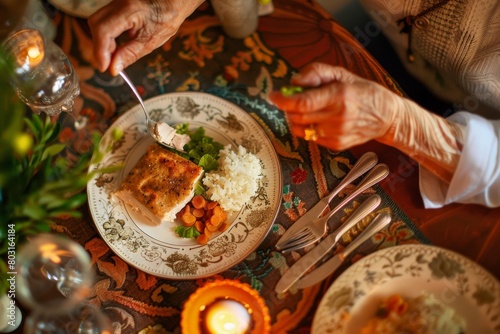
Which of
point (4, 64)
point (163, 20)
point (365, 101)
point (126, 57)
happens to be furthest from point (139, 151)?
point (365, 101)

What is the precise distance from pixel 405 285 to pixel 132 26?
1046 mm

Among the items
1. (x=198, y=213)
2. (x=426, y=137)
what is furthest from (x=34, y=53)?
(x=426, y=137)

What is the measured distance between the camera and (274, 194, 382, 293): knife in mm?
1231

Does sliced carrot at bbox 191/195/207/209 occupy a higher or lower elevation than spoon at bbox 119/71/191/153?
lower

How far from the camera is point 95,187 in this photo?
1365 millimetres

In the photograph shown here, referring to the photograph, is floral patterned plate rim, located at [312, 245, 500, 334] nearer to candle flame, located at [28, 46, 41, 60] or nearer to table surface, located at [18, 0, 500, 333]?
table surface, located at [18, 0, 500, 333]

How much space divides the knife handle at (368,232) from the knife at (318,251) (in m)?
0.03

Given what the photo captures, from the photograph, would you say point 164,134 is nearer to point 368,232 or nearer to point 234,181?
point 234,181

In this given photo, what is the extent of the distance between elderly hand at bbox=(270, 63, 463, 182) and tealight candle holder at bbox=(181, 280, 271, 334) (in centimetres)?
45

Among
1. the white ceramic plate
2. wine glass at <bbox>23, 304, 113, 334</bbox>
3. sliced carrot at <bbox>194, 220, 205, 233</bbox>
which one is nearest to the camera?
wine glass at <bbox>23, 304, 113, 334</bbox>

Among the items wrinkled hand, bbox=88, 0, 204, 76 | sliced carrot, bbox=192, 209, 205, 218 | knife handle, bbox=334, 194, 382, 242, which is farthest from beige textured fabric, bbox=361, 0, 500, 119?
sliced carrot, bbox=192, 209, 205, 218

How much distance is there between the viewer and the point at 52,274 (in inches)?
47.1

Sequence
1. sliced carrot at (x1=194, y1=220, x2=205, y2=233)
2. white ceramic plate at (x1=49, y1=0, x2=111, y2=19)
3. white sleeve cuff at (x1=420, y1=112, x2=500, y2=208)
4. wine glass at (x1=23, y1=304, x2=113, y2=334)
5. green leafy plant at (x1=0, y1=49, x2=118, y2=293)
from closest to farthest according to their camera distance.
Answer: green leafy plant at (x1=0, y1=49, x2=118, y2=293) < wine glass at (x1=23, y1=304, x2=113, y2=334) < white sleeve cuff at (x1=420, y1=112, x2=500, y2=208) < sliced carrot at (x1=194, y1=220, x2=205, y2=233) < white ceramic plate at (x1=49, y1=0, x2=111, y2=19)

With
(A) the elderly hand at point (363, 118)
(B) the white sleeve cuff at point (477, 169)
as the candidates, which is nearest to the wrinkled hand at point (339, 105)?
(A) the elderly hand at point (363, 118)
